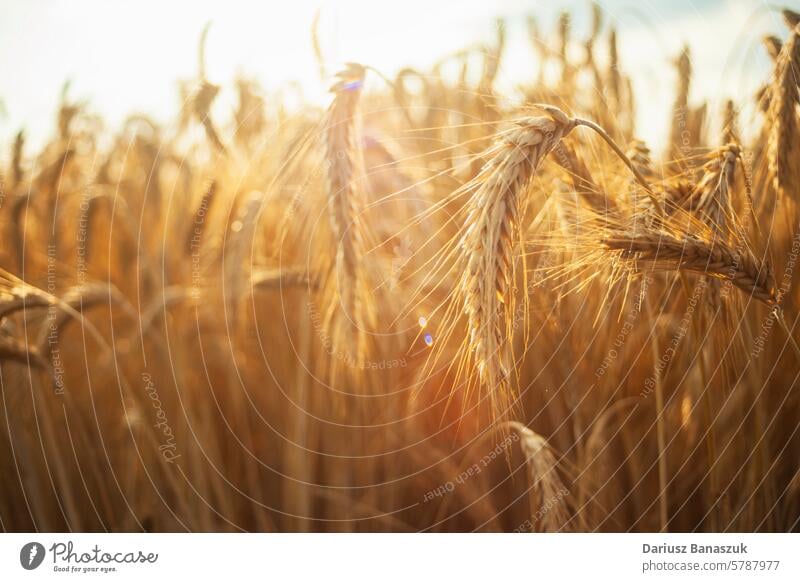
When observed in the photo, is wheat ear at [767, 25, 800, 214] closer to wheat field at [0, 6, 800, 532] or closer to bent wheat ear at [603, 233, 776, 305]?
wheat field at [0, 6, 800, 532]

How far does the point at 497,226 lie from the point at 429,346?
50cm

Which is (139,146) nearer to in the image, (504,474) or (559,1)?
(559,1)

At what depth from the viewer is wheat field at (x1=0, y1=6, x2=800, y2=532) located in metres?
0.98

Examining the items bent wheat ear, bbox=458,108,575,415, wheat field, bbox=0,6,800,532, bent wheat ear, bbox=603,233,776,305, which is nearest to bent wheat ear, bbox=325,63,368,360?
wheat field, bbox=0,6,800,532

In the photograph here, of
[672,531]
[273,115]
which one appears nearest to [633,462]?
[672,531]
